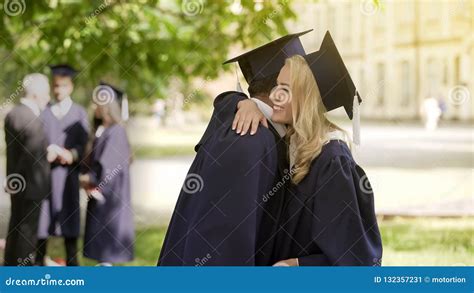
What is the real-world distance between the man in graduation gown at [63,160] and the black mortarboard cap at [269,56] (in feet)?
7.71

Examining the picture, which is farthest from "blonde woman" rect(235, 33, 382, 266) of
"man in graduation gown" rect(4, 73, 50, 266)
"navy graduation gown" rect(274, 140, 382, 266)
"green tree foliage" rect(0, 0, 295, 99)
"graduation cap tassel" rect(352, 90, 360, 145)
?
"green tree foliage" rect(0, 0, 295, 99)

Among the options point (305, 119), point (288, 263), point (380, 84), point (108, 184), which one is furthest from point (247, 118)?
point (380, 84)

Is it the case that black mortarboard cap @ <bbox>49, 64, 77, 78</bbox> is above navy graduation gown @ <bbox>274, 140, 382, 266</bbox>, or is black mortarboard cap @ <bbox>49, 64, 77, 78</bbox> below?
above

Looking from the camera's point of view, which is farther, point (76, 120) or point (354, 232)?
point (76, 120)

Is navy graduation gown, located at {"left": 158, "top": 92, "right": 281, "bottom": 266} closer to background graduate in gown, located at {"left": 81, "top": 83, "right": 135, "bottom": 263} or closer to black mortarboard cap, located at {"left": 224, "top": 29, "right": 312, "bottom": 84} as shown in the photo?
black mortarboard cap, located at {"left": 224, "top": 29, "right": 312, "bottom": 84}

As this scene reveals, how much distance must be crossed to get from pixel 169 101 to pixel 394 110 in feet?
5.93

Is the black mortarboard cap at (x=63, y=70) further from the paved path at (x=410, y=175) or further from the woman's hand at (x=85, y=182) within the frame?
the paved path at (x=410, y=175)

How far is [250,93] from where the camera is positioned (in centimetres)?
304

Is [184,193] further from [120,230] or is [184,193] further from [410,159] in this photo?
[410,159]

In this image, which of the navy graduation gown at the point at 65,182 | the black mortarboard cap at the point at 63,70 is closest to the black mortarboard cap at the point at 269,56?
the navy graduation gown at the point at 65,182

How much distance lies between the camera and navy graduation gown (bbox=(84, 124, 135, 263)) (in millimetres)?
5344

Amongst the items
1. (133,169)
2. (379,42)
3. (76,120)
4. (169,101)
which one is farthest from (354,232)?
(169,101)

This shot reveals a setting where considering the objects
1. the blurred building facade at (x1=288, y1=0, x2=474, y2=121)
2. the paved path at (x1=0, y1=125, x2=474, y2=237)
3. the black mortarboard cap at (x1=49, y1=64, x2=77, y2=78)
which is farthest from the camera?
the paved path at (x1=0, y1=125, x2=474, y2=237)

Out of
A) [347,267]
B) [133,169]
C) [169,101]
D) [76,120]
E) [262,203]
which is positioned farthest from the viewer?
[169,101]
